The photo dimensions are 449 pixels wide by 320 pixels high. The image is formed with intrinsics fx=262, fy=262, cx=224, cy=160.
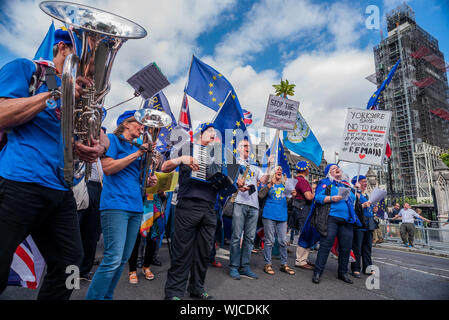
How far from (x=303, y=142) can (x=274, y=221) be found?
3148 mm

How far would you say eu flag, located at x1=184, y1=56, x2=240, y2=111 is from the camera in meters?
5.68

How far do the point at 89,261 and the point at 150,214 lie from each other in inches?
38.7

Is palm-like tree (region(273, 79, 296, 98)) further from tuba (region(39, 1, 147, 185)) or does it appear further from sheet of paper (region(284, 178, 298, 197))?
tuba (region(39, 1, 147, 185))

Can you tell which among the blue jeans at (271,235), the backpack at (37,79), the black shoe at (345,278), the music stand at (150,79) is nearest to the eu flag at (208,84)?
the music stand at (150,79)

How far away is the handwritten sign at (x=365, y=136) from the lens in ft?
17.9

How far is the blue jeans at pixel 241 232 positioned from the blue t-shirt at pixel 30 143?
2.91 meters

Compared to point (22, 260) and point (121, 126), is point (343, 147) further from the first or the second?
point (22, 260)

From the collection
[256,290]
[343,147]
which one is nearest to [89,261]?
[256,290]

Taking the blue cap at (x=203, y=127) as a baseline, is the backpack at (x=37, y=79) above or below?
below

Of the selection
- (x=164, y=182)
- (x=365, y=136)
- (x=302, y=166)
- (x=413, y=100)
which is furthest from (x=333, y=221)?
(x=413, y=100)

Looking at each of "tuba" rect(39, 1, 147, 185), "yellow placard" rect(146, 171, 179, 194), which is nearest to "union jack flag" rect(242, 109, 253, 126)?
"yellow placard" rect(146, 171, 179, 194)

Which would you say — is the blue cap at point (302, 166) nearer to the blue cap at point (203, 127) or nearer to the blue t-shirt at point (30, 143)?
the blue cap at point (203, 127)

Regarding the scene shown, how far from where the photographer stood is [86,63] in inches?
65.4
